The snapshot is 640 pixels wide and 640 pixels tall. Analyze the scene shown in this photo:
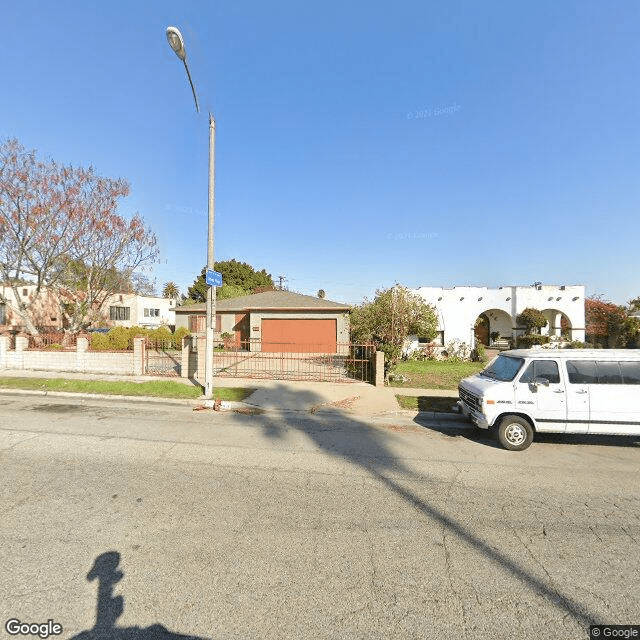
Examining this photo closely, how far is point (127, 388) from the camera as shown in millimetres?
10664

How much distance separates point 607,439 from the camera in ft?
22.0

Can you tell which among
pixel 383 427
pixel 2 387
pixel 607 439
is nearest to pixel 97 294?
pixel 2 387

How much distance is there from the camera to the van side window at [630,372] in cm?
600

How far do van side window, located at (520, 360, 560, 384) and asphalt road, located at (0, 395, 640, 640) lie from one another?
4.21ft

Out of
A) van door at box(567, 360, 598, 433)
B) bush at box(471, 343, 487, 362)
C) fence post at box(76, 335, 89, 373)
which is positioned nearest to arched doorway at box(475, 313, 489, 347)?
bush at box(471, 343, 487, 362)

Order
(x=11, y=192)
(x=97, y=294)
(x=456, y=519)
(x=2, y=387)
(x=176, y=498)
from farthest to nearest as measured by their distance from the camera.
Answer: (x=97, y=294) → (x=11, y=192) → (x=2, y=387) → (x=176, y=498) → (x=456, y=519)

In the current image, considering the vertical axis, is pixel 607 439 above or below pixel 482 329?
below

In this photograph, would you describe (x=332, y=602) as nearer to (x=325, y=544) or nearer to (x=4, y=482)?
(x=325, y=544)

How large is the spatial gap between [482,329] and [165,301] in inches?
1460

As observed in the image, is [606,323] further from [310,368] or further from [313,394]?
[313,394]

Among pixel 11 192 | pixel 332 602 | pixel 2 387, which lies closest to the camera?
pixel 332 602

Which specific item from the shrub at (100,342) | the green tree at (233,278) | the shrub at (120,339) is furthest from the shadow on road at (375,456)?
the green tree at (233,278)

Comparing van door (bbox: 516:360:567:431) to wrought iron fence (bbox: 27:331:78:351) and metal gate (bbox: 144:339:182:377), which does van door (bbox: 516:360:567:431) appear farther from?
wrought iron fence (bbox: 27:331:78:351)

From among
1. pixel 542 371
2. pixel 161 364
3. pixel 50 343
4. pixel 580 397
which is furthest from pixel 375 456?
pixel 50 343
